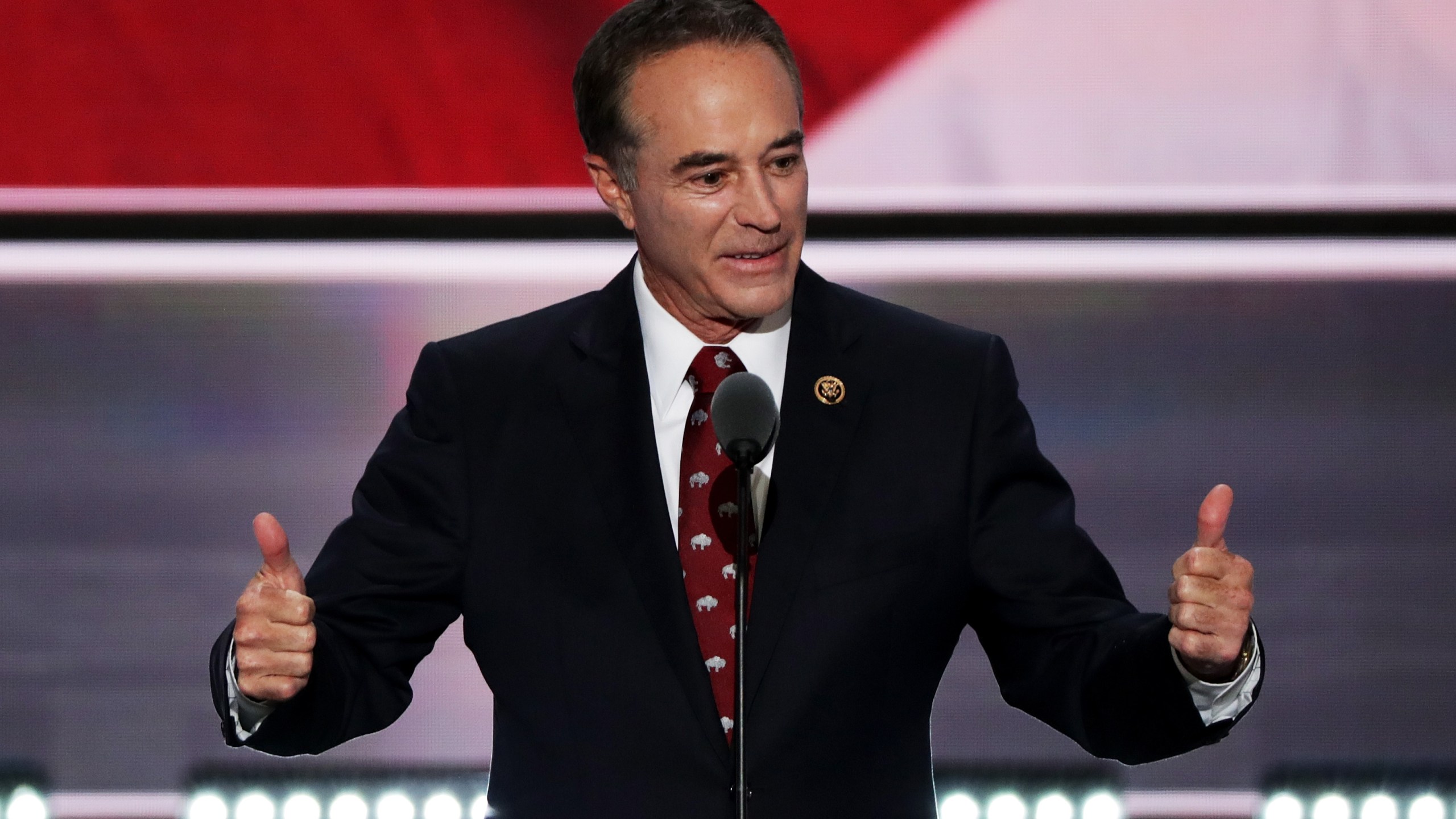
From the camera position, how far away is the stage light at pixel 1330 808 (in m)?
2.97

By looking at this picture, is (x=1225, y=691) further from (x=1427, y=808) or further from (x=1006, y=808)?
(x=1427, y=808)

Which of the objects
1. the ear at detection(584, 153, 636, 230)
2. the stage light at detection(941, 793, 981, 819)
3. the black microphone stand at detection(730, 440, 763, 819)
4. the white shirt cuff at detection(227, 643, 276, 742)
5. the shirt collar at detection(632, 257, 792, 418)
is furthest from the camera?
the stage light at detection(941, 793, 981, 819)

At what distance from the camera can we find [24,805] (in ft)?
9.76

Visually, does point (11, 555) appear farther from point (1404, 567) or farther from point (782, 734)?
point (1404, 567)

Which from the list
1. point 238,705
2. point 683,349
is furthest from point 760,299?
point 238,705

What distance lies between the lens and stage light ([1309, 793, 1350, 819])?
297 cm

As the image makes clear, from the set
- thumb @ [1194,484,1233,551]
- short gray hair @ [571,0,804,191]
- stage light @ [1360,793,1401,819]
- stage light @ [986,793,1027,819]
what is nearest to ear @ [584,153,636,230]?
short gray hair @ [571,0,804,191]

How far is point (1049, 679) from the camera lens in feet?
5.37

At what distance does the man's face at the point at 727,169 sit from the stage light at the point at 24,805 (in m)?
2.03

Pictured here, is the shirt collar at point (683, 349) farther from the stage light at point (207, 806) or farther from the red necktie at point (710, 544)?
the stage light at point (207, 806)

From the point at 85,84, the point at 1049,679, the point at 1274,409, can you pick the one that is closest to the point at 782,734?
the point at 1049,679

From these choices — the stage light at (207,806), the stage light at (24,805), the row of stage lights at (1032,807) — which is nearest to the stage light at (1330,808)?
the row of stage lights at (1032,807)

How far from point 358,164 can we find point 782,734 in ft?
5.89

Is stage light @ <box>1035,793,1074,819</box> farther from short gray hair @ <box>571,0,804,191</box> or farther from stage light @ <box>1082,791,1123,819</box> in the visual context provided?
short gray hair @ <box>571,0,804,191</box>
